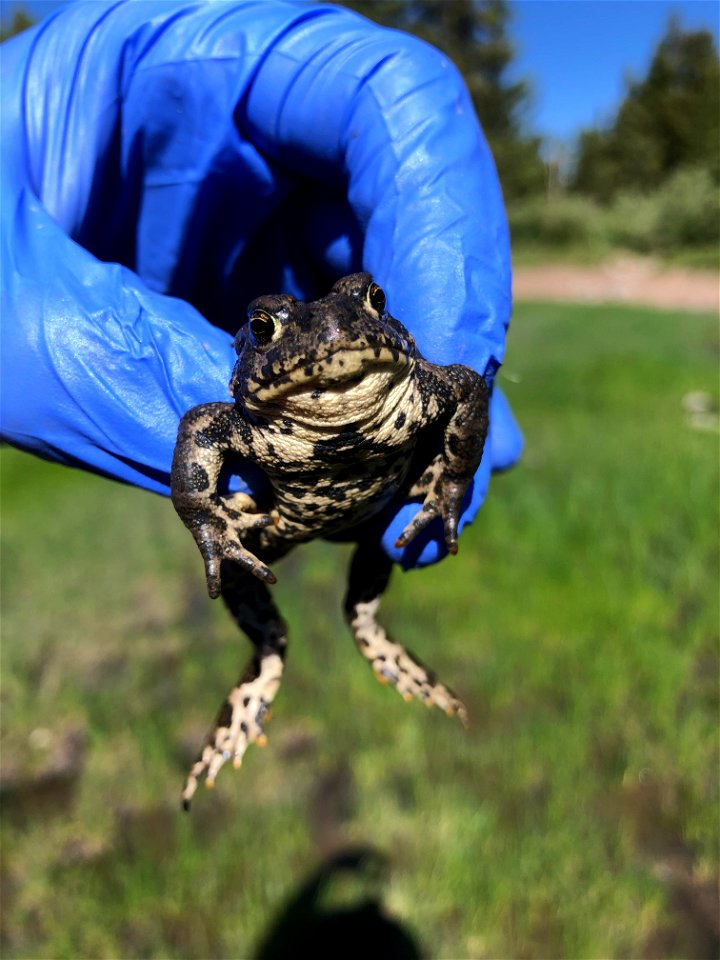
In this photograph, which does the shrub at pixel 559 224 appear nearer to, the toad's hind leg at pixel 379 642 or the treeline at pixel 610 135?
the treeline at pixel 610 135

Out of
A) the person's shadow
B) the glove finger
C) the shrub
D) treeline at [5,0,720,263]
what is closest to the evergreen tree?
treeline at [5,0,720,263]

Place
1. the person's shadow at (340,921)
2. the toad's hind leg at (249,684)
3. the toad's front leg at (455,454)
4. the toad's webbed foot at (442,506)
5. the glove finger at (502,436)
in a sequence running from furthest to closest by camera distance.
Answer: the person's shadow at (340,921) < the glove finger at (502,436) < the toad's hind leg at (249,684) < the toad's webbed foot at (442,506) < the toad's front leg at (455,454)

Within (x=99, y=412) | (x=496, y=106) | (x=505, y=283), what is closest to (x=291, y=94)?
(x=505, y=283)

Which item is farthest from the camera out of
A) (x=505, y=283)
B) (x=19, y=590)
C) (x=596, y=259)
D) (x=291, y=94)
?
(x=596, y=259)

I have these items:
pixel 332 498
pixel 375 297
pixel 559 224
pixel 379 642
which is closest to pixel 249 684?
pixel 379 642

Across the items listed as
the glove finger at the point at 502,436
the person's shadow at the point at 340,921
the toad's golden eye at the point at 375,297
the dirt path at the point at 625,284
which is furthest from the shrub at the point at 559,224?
the toad's golden eye at the point at 375,297

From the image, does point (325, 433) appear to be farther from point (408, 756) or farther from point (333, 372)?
point (408, 756)

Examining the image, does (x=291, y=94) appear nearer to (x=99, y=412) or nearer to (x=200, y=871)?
(x=99, y=412)
